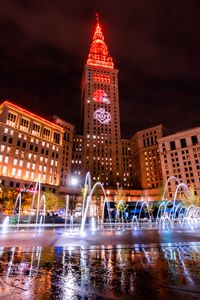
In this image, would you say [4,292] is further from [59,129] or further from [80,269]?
[59,129]

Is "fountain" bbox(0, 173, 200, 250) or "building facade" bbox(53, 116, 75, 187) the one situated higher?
"building facade" bbox(53, 116, 75, 187)

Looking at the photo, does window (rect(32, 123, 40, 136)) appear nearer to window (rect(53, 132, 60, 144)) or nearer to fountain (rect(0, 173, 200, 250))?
window (rect(53, 132, 60, 144))

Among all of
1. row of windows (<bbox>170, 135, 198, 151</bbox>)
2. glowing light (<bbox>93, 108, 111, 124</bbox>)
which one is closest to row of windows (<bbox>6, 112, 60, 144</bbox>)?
glowing light (<bbox>93, 108, 111, 124</bbox>)

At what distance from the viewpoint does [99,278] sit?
5.33 meters

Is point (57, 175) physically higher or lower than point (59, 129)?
lower

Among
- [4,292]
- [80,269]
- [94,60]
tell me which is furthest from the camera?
[94,60]

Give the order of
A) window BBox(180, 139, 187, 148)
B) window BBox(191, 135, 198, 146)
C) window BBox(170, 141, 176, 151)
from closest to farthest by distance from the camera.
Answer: window BBox(191, 135, 198, 146)
window BBox(180, 139, 187, 148)
window BBox(170, 141, 176, 151)

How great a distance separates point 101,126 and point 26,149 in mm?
71043

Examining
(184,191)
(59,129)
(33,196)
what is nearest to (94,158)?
(59,129)

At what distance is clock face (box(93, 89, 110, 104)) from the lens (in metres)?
155

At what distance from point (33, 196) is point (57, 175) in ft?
83.2

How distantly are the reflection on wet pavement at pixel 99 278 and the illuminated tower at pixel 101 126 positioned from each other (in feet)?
414

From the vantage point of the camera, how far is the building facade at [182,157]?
106875mm

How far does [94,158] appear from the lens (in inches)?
5482
